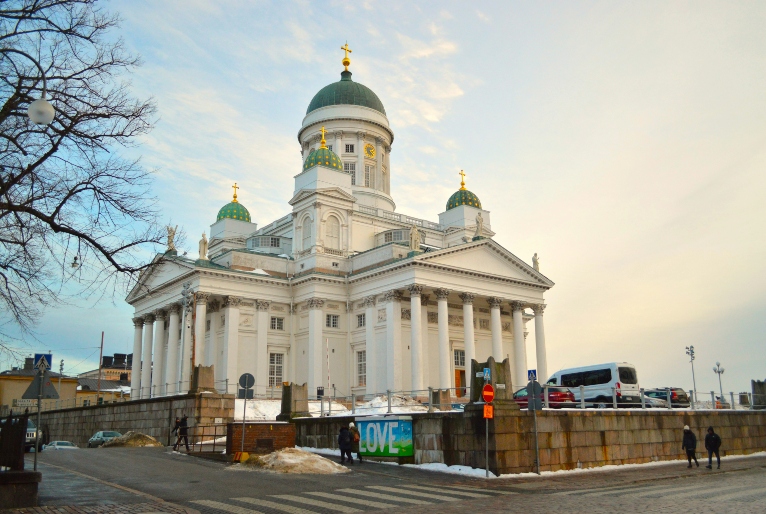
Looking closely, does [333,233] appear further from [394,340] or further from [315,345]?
[394,340]

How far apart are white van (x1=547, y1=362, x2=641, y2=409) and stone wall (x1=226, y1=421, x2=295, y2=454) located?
15.6 m

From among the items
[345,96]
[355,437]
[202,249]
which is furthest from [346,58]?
[355,437]

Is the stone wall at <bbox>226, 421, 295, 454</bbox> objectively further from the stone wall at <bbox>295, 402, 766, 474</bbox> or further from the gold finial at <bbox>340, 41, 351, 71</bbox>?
the gold finial at <bbox>340, 41, 351, 71</bbox>

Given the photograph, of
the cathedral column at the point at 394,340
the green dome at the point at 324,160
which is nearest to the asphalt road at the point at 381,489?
the cathedral column at the point at 394,340

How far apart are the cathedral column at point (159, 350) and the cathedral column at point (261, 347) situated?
9.14 m

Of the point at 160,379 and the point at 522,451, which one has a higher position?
the point at 160,379

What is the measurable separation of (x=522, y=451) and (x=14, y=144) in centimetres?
1656

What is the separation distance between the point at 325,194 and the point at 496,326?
52.8 feet

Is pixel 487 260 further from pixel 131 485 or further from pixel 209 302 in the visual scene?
pixel 131 485

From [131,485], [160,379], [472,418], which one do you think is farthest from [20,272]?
[160,379]

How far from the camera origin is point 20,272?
1603 cm

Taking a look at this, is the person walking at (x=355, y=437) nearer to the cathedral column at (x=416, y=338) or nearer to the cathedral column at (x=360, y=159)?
the cathedral column at (x=416, y=338)

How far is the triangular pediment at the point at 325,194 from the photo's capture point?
5282cm

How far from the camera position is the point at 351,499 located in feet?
51.3
